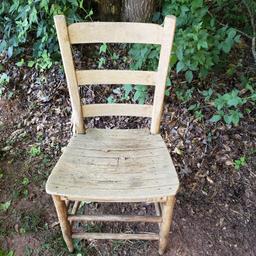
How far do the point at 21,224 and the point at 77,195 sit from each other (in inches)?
30.3

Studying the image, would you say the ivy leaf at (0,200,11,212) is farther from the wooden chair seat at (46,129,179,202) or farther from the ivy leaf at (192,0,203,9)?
the ivy leaf at (192,0,203,9)

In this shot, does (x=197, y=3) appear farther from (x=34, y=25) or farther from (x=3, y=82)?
(x=3, y=82)

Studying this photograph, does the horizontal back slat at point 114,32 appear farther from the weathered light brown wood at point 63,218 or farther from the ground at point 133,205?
the ground at point 133,205

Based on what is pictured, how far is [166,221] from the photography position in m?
1.40

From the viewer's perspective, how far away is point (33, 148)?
2.12 meters

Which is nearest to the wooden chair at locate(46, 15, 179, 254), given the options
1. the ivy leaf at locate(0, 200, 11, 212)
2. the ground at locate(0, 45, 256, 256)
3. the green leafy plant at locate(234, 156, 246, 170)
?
the ground at locate(0, 45, 256, 256)

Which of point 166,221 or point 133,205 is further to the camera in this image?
point 133,205

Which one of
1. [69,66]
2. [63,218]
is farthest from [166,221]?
[69,66]

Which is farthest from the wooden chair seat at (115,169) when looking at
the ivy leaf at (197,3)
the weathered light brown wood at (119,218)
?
the ivy leaf at (197,3)

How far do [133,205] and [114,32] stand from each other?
1.02m

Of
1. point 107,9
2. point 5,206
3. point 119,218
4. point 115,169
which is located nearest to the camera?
point 115,169

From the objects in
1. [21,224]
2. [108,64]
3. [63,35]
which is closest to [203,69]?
[108,64]

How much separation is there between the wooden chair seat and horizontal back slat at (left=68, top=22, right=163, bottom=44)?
1.52 ft

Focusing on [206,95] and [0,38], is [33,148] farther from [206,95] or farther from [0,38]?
[206,95]
